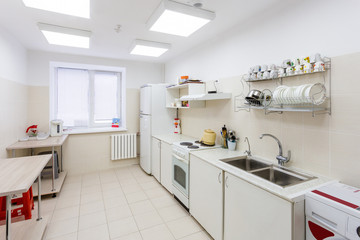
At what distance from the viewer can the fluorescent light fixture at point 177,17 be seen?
72.7 inches

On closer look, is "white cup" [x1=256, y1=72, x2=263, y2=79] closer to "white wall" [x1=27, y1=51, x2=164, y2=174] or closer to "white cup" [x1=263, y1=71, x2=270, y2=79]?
"white cup" [x1=263, y1=71, x2=270, y2=79]

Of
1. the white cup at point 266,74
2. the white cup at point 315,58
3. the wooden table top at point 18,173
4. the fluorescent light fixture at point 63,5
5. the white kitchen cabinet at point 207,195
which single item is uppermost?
the fluorescent light fixture at point 63,5

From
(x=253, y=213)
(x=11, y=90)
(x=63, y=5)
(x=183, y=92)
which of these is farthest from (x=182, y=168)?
(x=11, y=90)

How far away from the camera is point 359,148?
1.37 meters

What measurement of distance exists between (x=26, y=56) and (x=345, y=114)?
475 cm

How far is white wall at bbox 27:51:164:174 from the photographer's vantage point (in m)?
3.58

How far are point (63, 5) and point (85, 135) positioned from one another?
279 centimetres

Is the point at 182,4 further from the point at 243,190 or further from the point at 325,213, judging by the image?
the point at 325,213

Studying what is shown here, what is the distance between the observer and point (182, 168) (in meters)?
2.59

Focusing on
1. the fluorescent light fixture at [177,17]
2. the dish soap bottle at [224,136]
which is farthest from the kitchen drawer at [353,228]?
the fluorescent light fixture at [177,17]

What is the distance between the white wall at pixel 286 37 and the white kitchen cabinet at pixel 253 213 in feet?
4.17

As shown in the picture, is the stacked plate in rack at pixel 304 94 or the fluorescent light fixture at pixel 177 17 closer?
the stacked plate in rack at pixel 304 94

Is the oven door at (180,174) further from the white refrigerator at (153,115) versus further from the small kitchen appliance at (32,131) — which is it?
the small kitchen appliance at (32,131)

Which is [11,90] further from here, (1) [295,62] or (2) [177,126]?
(1) [295,62]
